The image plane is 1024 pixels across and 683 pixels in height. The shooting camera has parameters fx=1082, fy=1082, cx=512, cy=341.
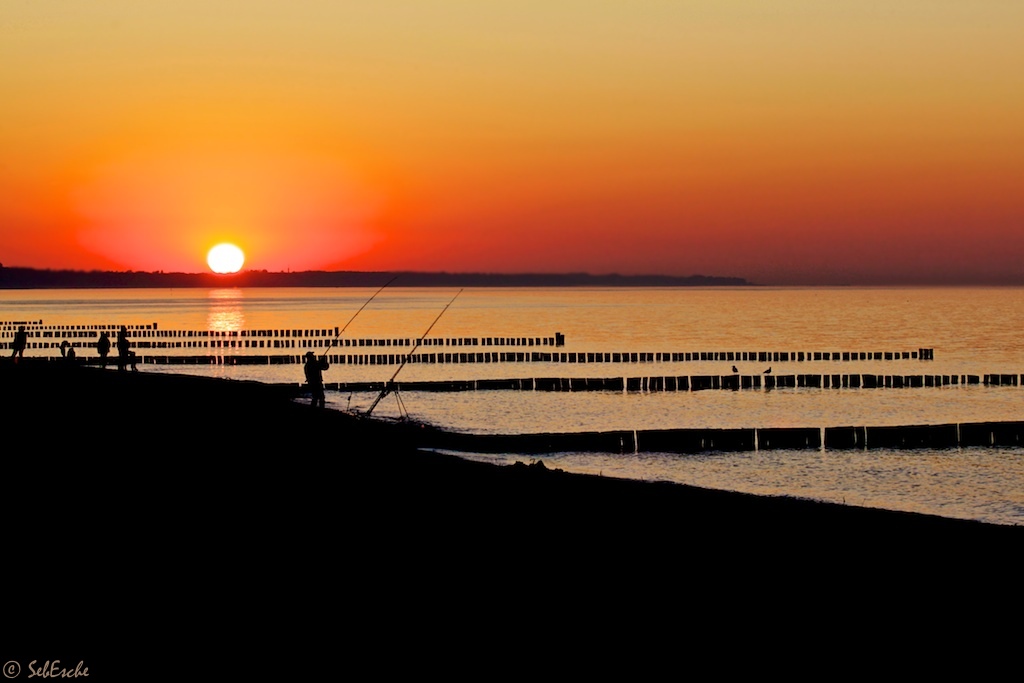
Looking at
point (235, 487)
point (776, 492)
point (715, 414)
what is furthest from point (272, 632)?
point (715, 414)

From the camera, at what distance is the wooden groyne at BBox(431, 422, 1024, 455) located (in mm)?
26969

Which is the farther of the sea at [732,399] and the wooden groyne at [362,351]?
the wooden groyne at [362,351]

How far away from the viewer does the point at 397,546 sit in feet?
37.5

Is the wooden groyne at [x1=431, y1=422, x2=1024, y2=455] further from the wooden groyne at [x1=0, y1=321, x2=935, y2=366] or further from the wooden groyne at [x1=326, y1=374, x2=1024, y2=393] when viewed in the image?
the wooden groyne at [x1=0, y1=321, x2=935, y2=366]

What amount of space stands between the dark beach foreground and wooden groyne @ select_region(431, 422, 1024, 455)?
24.4 ft

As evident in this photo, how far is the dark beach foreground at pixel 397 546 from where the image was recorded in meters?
8.99

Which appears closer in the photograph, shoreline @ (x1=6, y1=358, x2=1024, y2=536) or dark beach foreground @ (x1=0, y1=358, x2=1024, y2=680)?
dark beach foreground @ (x1=0, y1=358, x2=1024, y2=680)

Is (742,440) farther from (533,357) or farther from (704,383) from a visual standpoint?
(533,357)

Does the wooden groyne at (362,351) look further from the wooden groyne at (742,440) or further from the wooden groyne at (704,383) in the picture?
the wooden groyne at (742,440)

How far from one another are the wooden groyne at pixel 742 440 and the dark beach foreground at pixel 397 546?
7.43 m

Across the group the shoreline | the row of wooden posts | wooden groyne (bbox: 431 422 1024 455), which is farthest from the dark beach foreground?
the row of wooden posts

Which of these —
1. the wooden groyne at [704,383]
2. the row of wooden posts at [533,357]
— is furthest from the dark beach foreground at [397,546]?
the row of wooden posts at [533,357]

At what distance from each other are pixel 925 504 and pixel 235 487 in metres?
15.3

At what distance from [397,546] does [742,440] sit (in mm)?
18790
